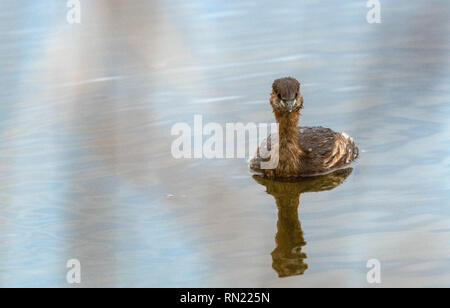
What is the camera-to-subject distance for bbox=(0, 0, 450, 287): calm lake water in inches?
347

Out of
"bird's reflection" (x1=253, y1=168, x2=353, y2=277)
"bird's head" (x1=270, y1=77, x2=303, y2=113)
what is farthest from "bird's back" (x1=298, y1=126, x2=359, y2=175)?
"bird's head" (x1=270, y1=77, x2=303, y2=113)

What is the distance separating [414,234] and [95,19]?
24.1ft

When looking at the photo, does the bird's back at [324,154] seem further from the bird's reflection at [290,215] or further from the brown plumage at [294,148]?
the bird's reflection at [290,215]

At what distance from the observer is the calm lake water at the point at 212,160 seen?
8812 millimetres

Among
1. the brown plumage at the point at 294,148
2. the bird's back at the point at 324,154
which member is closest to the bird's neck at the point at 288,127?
the brown plumage at the point at 294,148

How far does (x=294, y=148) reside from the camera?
1116cm

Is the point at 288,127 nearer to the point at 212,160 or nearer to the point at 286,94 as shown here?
the point at 286,94

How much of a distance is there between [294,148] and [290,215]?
151 cm

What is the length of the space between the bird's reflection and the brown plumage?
0.14 metres

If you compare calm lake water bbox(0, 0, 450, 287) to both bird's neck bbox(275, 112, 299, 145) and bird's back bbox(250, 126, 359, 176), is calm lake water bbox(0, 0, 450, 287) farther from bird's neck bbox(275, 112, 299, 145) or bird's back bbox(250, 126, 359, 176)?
bird's neck bbox(275, 112, 299, 145)

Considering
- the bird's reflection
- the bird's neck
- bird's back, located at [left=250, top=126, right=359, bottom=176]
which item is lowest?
the bird's reflection

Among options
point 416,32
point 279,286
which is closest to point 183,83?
point 416,32

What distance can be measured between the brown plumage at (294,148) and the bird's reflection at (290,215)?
0.14 meters

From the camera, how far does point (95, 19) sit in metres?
15.1
